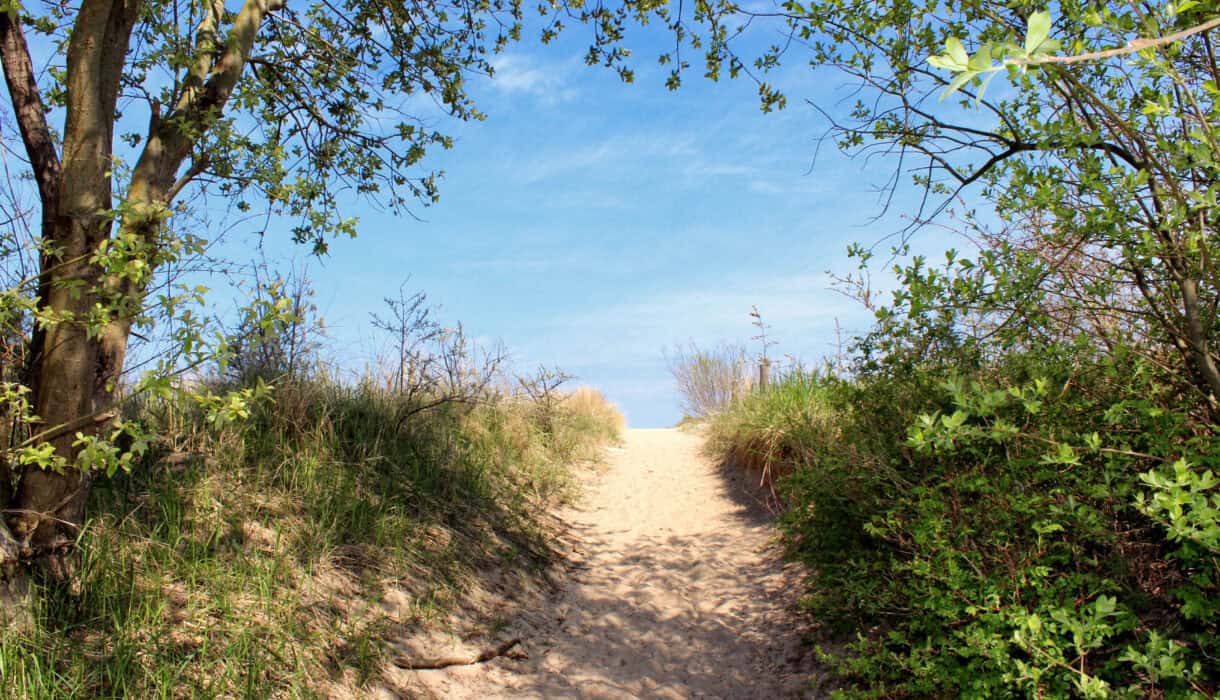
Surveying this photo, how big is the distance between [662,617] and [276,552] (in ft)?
10.0

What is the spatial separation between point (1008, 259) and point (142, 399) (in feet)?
21.6

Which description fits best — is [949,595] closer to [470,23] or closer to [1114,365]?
[1114,365]

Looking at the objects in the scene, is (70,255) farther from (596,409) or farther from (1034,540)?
(596,409)

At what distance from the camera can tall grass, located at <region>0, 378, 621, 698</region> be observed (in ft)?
11.8

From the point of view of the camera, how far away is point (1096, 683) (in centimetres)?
274

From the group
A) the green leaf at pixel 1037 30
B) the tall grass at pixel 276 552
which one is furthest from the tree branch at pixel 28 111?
the green leaf at pixel 1037 30

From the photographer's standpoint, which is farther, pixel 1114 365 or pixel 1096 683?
pixel 1114 365

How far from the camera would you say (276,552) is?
181 inches

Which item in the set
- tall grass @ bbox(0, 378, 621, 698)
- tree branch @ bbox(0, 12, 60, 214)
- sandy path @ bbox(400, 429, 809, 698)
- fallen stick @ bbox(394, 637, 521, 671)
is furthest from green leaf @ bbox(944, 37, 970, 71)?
tree branch @ bbox(0, 12, 60, 214)

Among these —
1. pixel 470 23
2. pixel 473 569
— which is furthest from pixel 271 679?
pixel 470 23

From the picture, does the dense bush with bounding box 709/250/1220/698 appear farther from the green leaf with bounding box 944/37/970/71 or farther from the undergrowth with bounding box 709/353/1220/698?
the green leaf with bounding box 944/37/970/71

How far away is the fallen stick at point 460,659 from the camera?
4.54m

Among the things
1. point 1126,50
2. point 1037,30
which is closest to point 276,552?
point 1037,30

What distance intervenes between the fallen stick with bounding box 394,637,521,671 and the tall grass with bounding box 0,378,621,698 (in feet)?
0.54
